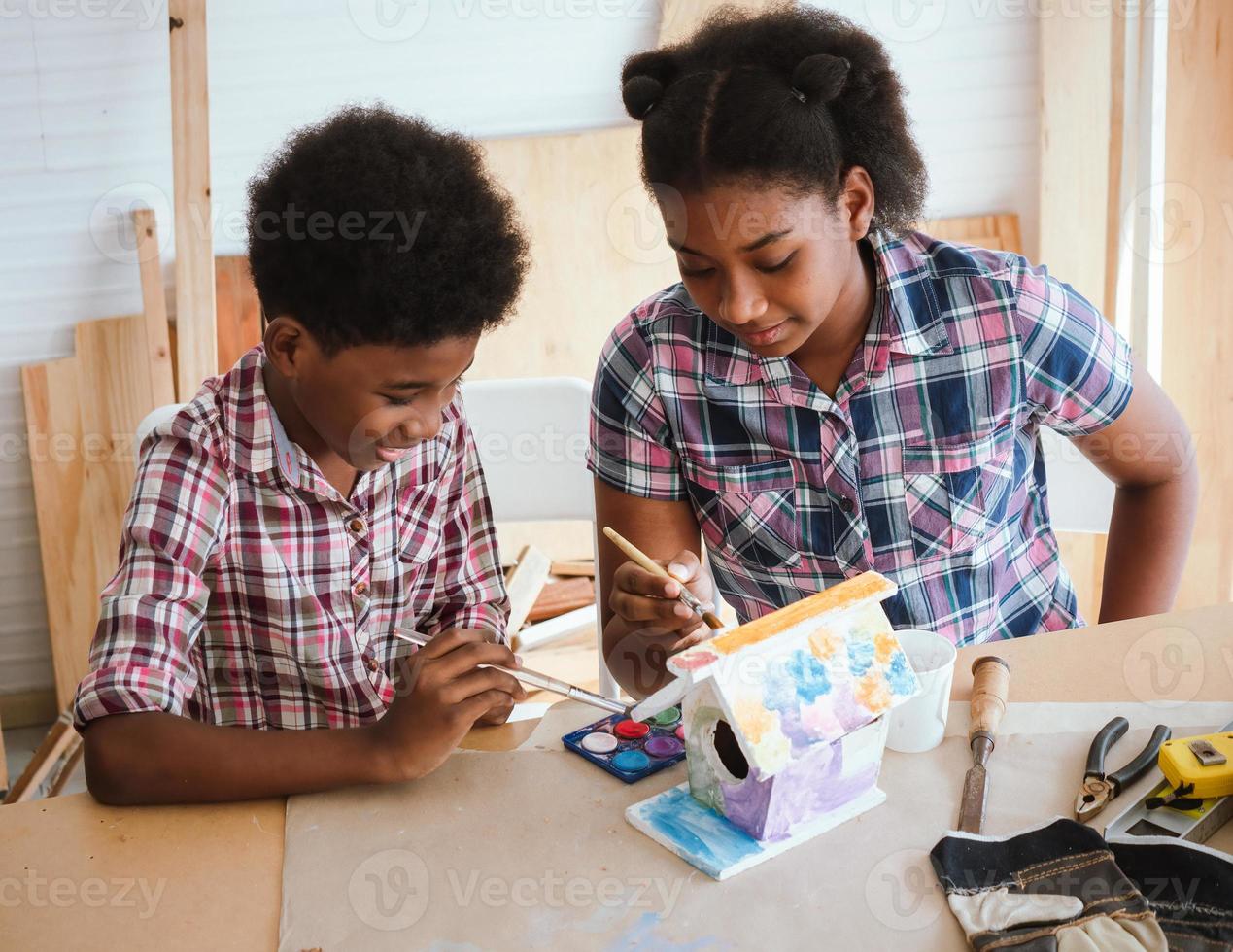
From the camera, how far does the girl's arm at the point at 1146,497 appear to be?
4.99 feet

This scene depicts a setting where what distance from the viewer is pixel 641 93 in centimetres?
133

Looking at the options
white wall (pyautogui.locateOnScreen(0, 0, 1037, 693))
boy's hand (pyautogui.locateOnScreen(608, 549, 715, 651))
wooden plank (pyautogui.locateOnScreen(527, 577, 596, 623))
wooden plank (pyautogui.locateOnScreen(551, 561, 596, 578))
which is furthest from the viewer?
wooden plank (pyautogui.locateOnScreen(551, 561, 596, 578))

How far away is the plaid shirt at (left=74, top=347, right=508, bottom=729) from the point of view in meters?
1.15

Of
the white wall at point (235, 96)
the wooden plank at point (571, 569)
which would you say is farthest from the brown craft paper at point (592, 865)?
the white wall at point (235, 96)

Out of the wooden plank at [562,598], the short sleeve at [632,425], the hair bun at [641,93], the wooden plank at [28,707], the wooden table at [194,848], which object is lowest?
the wooden plank at [28,707]

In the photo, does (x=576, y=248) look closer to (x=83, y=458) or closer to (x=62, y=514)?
(x=83, y=458)

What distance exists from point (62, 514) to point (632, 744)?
2.12 m

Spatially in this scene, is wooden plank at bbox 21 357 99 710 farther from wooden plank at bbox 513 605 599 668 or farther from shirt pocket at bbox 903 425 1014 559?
shirt pocket at bbox 903 425 1014 559


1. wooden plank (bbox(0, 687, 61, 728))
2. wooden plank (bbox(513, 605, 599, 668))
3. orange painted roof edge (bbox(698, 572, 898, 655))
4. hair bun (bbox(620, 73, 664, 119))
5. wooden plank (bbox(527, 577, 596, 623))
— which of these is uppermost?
hair bun (bbox(620, 73, 664, 119))

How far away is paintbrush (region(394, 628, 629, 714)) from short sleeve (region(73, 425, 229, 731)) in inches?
8.8

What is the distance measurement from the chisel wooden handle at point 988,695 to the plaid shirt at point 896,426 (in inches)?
11.2

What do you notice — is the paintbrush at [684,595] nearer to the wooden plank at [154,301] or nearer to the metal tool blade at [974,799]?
the metal tool blade at [974,799]

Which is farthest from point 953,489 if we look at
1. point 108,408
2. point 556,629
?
point 108,408

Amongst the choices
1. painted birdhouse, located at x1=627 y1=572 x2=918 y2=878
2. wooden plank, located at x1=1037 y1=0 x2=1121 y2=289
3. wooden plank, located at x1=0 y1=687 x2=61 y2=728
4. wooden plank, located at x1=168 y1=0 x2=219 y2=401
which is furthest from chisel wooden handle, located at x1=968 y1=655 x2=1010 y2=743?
wooden plank, located at x1=0 y1=687 x2=61 y2=728
